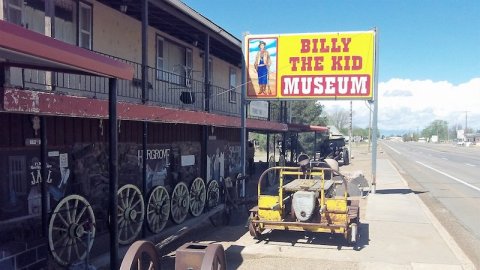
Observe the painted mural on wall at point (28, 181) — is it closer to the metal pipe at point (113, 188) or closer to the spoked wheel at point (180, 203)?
the metal pipe at point (113, 188)

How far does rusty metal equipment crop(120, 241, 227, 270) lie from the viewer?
4.70 metres

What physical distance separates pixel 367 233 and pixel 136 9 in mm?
8005

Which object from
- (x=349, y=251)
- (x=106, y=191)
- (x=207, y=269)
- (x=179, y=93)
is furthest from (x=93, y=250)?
(x=179, y=93)

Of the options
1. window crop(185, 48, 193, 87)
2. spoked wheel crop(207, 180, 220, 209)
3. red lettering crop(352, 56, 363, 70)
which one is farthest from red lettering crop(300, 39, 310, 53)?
spoked wheel crop(207, 180, 220, 209)

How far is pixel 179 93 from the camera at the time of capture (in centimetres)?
1468

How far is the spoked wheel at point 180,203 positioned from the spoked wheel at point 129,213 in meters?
1.56

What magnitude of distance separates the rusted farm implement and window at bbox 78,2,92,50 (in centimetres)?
371

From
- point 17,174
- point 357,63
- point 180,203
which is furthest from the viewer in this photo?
point 357,63

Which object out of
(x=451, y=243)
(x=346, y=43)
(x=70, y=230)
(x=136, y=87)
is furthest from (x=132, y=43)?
(x=451, y=243)

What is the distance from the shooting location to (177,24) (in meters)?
12.5

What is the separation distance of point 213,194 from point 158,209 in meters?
4.01

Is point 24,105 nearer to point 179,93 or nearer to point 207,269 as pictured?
point 207,269

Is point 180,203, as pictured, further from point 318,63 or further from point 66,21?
point 318,63

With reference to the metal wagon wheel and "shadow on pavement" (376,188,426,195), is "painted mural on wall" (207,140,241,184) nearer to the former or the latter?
the metal wagon wheel
